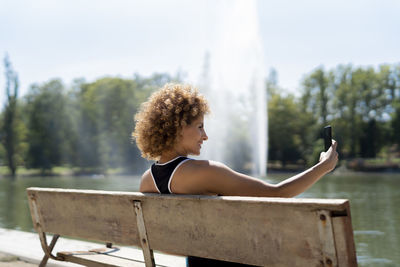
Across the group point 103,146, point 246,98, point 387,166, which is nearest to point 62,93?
point 103,146

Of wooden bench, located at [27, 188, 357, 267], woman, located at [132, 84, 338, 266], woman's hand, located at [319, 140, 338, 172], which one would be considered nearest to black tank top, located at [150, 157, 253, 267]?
woman, located at [132, 84, 338, 266]

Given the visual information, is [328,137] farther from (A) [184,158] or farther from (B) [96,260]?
(B) [96,260]

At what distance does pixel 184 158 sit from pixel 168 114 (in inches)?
10.8

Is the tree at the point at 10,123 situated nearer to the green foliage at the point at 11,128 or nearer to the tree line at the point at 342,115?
the green foliage at the point at 11,128

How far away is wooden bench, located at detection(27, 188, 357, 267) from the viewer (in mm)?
1712

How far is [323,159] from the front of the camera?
2.33 metres

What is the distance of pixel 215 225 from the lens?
6.88ft

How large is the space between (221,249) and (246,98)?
4803 centimetres

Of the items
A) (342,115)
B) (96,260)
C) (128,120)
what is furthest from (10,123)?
(96,260)

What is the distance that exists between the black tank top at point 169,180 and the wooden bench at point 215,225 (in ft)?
0.34

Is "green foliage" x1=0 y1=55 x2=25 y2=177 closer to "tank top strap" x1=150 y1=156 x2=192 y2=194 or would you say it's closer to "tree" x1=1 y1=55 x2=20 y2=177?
"tree" x1=1 y1=55 x2=20 y2=177

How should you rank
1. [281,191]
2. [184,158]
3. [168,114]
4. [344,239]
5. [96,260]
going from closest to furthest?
[344,239] < [281,191] < [184,158] < [168,114] < [96,260]

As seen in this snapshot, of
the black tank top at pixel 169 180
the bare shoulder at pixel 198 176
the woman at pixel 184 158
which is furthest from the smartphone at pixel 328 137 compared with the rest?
the black tank top at pixel 169 180

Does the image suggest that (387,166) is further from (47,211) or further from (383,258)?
(47,211)
